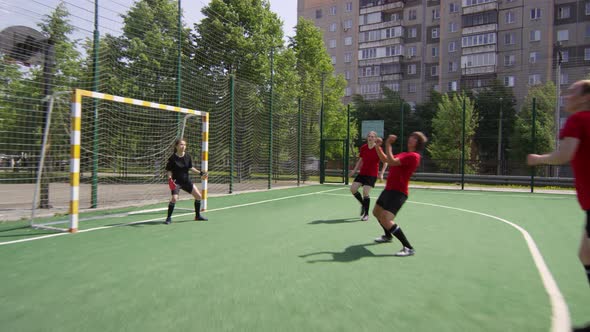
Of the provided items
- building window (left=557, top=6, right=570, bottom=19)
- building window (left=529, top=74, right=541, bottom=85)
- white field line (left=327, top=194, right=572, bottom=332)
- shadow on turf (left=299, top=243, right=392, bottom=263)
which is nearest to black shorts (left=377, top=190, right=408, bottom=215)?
shadow on turf (left=299, top=243, right=392, bottom=263)

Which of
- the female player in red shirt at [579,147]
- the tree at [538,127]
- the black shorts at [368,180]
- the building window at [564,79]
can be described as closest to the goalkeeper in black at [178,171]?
the black shorts at [368,180]

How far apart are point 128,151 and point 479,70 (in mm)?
43154

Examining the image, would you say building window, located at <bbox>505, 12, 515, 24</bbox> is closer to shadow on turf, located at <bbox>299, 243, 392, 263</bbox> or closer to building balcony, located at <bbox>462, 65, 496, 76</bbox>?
building balcony, located at <bbox>462, 65, 496, 76</bbox>

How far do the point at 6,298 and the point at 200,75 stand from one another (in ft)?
40.6

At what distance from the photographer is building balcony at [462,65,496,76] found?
44031mm

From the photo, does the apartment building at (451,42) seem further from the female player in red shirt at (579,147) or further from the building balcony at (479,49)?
the female player in red shirt at (579,147)

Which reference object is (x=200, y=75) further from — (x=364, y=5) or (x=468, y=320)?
(x=364, y=5)

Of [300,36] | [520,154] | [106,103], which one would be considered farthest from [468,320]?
[520,154]

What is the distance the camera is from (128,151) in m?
11.9

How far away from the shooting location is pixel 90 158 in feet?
31.2

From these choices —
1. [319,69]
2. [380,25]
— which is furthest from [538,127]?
[380,25]

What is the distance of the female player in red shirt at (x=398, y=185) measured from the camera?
209 inches

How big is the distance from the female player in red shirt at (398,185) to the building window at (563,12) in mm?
46829

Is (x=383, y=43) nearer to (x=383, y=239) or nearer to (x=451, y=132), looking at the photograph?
(x=451, y=132)
